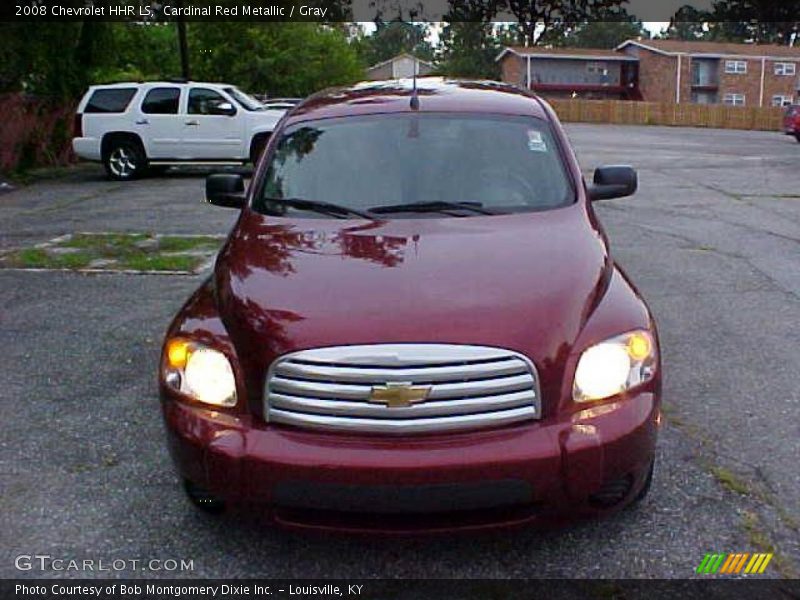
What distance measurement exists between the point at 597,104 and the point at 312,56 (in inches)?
962

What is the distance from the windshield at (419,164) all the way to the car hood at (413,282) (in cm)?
28

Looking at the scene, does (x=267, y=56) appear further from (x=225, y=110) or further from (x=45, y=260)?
(x=45, y=260)

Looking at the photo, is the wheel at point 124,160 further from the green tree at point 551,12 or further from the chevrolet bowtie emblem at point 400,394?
the green tree at point 551,12

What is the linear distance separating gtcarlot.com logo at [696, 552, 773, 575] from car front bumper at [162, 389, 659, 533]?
0.52 m

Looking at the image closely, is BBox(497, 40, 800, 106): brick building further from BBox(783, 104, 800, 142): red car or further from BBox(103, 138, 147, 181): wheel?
BBox(103, 138, 147, 181): wheel

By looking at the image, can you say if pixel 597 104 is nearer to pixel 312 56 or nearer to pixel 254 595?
pixel 312 56

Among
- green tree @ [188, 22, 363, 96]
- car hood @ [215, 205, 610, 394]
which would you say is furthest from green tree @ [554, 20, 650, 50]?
car hood @ [215, 205, 610, 394]

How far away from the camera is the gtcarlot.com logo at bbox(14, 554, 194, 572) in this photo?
3.17 m

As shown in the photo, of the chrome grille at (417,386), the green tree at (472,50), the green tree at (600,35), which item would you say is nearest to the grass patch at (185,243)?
the chrome grille at (417,386)

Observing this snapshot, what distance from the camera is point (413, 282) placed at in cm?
317

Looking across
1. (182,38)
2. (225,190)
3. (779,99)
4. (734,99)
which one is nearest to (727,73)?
(734,99)

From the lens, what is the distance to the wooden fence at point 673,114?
158 feet

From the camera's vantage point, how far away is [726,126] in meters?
49.1

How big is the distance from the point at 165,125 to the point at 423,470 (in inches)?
601
